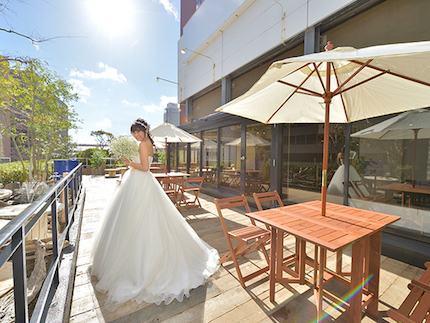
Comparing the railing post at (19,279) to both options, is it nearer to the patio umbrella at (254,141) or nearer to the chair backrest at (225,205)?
the chair backrest at (225,205)

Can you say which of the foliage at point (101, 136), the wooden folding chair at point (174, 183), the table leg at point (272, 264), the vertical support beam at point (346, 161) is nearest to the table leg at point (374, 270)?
the table leg at point (272, 264)

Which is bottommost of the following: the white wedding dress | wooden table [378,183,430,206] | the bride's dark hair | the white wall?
the white wedding dress

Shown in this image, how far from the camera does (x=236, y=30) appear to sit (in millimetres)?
6984

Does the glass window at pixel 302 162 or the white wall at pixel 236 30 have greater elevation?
the white wall at pixel 236 30

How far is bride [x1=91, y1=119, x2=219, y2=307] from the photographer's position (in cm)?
208

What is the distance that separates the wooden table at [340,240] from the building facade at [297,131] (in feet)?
5.22

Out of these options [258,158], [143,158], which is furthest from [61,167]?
[258,158]

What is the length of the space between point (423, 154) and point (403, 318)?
9.21 feet

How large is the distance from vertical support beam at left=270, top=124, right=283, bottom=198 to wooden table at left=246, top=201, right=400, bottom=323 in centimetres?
255

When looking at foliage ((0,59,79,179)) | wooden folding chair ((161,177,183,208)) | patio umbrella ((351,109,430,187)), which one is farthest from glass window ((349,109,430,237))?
foliage ((0,59,79,179))

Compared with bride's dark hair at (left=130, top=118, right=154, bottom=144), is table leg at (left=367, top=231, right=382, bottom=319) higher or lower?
lower

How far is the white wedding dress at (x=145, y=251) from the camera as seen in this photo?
2.07 m

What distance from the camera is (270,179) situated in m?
5.23

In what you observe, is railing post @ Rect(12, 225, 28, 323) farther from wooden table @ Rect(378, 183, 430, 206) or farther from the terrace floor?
wooden table @ Rect(378, 183, 430, 206)
